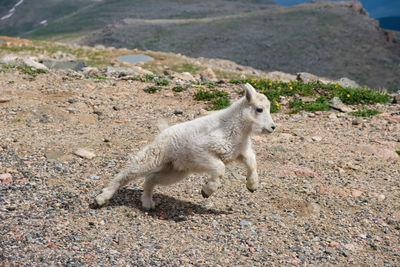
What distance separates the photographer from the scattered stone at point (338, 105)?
39.5ft

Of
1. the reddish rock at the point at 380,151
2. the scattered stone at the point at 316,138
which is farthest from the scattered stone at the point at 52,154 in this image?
the reddish rock at the point at 380,151

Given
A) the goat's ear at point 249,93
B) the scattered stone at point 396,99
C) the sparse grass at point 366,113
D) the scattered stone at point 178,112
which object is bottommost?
the scattered stone at point 396,99

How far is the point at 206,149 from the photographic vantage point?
227 inches

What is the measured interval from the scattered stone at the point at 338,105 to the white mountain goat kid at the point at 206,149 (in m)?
7.11

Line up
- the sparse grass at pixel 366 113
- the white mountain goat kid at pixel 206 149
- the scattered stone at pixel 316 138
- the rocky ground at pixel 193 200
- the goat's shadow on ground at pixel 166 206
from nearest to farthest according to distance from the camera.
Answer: the rocky ground at pixel 193 200
the white mountain goat kid at pixel 206 149
the goat's shadow on ground at pixel 166 206
the scattered stone at pixel 316 138
the sparse grass at pixel 366 113

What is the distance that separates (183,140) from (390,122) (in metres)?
7.81

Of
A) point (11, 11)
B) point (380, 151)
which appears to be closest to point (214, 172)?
point (380, 151)

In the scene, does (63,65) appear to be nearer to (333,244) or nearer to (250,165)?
(250,165)

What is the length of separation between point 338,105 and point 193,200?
7444 millimetres

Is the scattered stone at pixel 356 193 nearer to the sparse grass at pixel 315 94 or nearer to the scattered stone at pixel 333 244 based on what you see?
the scattered stone at pixel 333 244

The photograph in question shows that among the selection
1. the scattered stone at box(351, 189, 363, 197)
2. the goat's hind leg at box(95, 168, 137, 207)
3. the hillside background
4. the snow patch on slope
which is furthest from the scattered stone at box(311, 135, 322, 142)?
the snow patch on slope

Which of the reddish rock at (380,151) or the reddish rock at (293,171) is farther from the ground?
the reddish rock at (293,171)

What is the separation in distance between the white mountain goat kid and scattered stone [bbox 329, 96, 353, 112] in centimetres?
711

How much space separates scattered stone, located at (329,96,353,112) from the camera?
39.5ft
